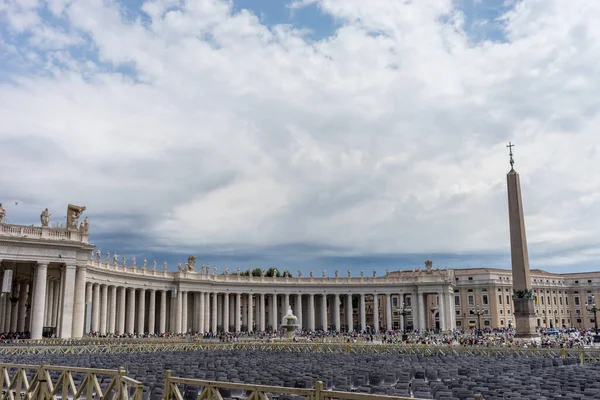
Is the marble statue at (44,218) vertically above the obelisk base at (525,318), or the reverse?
the marble statue at (44,218)

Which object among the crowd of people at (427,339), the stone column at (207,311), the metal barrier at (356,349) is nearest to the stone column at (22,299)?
the crowd of people at (427,339)

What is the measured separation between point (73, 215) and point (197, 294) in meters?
38.4

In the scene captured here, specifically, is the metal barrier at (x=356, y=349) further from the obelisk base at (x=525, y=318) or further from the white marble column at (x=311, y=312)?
the white marble column at (x=311, y=312)

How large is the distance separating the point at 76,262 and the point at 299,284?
52486 mm

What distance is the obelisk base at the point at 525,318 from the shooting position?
154 feet

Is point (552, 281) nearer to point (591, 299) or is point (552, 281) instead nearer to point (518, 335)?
point (591, 299)

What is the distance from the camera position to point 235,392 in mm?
19312

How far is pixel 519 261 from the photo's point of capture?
153 ft

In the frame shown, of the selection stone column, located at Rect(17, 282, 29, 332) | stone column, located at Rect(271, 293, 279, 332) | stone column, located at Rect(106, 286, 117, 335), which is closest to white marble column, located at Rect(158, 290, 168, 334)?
stone column, located at Rect(106, 286, 117, 335)

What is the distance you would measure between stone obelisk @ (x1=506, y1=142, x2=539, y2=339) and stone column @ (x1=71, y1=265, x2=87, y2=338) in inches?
Answer: 1712

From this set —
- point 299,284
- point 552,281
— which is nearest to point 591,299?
point 552,281

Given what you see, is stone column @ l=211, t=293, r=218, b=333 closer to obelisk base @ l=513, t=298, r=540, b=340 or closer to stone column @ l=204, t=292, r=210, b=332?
stone column @ l=204, t=292, r=210, b=332

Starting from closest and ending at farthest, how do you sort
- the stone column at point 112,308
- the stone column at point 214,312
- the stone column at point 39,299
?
the stone column at point 39,299 → the stone column at point 112,308 → the stone column at point 214,312

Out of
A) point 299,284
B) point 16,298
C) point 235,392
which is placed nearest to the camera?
point 235,392
